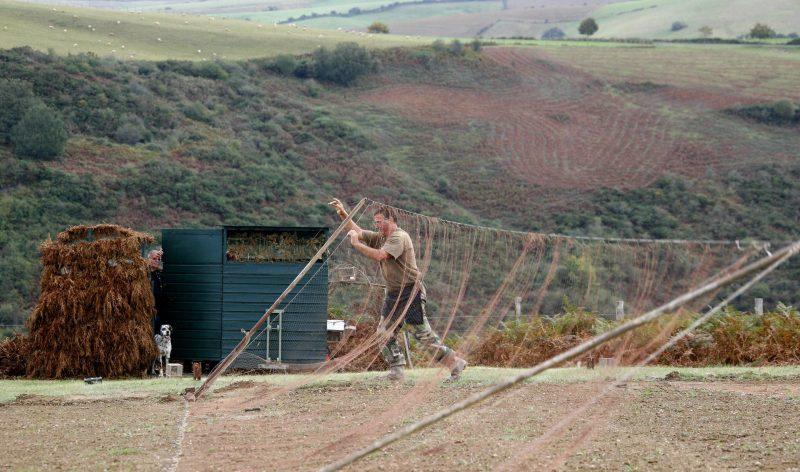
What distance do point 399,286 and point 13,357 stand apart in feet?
28.4

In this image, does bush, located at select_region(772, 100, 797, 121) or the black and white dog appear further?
bush, located at select_region(772, 100, 797, 121)

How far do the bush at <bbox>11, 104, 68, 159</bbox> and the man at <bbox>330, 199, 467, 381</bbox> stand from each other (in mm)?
36417

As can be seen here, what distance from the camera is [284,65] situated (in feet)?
218

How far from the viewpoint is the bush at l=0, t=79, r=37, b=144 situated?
47594mm

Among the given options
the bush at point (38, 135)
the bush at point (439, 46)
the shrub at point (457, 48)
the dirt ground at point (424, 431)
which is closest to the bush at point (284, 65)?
the bush at point (439, 46)

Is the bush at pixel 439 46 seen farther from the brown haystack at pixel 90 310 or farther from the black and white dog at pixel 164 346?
the brown haystack at pixel 90 310

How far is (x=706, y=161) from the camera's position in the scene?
5841 cm

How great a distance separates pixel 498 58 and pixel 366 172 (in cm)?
2333

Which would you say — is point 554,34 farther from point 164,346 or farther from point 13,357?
point 13,357

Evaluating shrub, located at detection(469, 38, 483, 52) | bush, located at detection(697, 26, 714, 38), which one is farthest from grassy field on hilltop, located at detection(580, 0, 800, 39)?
shrub, located at detection(469, 38, 483, 52)

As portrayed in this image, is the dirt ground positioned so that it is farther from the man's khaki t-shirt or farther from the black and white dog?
the black and white dog

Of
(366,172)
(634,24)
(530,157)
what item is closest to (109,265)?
(366,172)

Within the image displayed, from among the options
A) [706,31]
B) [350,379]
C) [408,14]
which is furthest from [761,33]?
[350,379]

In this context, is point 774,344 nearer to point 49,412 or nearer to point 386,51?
point 49,412
